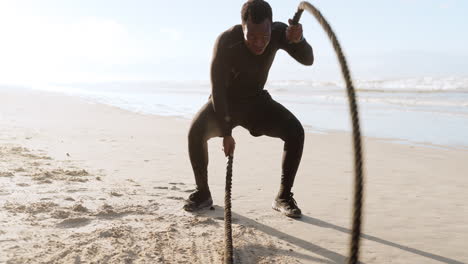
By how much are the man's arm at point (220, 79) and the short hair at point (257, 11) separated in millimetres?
388

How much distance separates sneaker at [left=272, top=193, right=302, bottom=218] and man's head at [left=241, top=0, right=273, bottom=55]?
1.41 meters

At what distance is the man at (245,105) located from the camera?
3.50 m

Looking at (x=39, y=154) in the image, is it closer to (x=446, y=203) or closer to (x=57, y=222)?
(x=57, y=222)

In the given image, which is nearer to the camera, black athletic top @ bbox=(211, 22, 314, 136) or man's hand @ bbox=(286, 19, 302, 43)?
man's hand @ bbox=(286, 19, 302, 43)

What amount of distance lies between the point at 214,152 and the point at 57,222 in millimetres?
3730

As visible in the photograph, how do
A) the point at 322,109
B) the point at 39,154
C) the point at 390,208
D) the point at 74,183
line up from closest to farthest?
the point at 390,208 < the point at 74,183 < the point at 39,154 < the point at 322,109

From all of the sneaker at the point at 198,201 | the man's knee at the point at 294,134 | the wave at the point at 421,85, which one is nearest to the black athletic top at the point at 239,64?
the man's knee at the point at 294,134

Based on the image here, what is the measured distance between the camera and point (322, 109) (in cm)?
1550

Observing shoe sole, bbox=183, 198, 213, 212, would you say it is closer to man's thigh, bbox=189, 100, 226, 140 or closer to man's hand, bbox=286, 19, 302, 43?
man's thigh, bbox=189, 100, 226, 140

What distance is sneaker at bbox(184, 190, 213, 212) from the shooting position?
12.7ft

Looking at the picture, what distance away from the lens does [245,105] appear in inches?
149

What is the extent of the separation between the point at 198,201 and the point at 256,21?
1664 millimetres

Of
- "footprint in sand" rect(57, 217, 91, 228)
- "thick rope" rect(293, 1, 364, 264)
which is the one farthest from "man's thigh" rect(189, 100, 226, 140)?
"thick rope" rect(293, 1, 364, 264)

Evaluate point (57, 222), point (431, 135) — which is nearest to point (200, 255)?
point (57, 222)
